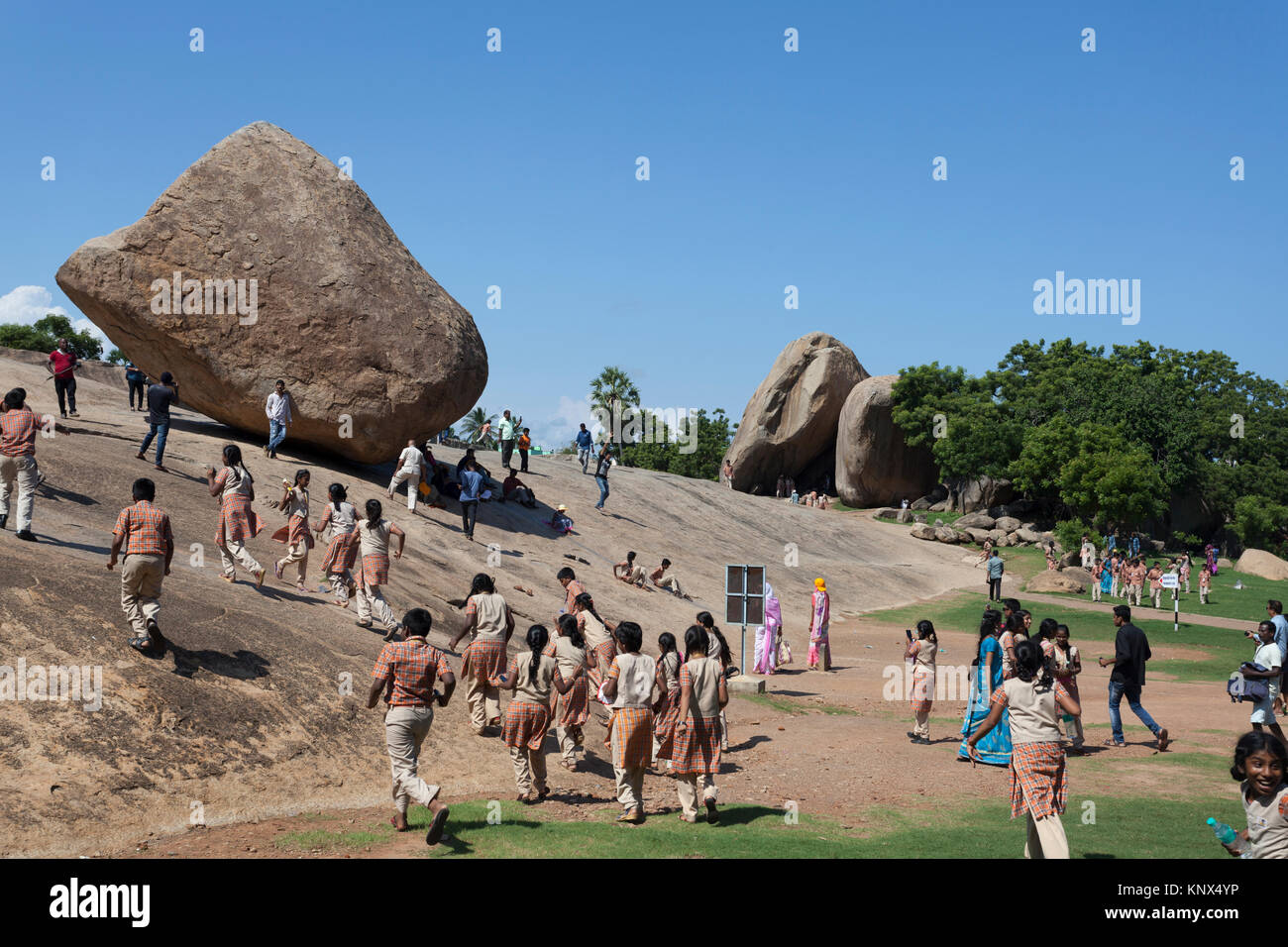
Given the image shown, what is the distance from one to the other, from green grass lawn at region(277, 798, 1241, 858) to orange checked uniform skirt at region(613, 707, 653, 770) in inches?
26.1

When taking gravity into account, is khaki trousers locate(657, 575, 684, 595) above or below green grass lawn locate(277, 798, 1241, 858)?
above

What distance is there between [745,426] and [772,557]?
22955 mm

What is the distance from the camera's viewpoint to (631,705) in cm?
955

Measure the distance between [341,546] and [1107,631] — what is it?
73.8 ft

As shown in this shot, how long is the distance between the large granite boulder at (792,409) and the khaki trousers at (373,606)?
44.5 meters

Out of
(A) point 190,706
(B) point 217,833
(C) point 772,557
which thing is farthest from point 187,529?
(C) point 772,557

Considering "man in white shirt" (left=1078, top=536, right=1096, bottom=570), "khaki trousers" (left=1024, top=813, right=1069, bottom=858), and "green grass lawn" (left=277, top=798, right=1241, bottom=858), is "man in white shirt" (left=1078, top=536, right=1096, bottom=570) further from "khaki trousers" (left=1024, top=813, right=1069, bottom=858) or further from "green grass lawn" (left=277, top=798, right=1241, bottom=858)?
"khaki trousers" (left=1024, top=813, right=1069, bottom=858)

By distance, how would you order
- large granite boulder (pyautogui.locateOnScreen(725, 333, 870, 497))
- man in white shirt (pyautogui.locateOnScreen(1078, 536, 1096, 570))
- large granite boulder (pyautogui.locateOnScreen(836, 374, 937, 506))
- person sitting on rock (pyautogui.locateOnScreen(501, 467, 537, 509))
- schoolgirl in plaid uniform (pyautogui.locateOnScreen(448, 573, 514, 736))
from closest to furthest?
schoolgirl in plaid uniform (pyautogui.locateOnScreen(448, 573, 514, 736)) < person sitting on rock (pyautogui.locateOnScreen(501, 467, 537, 509)) < man in white shirt (pyautogui.locateOnScreen(1078, 536, 1096, 570)) < large granite boulder (pyautogui.locateOnScreen(836, 374, 937, 506)) < large granite boulder (pyautogui.locateOnScreen(725, 333, 870, 497))

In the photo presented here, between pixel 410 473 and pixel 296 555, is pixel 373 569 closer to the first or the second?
pixel 296 555

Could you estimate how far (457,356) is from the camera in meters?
23.9

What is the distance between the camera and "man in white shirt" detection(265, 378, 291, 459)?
871 inches

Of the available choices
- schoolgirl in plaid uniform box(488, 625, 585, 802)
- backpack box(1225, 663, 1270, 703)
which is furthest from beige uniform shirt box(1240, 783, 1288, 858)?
backpack box(1225, 663, 1270, 703)

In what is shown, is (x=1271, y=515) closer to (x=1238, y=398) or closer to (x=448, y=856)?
(x=1238, y=398)

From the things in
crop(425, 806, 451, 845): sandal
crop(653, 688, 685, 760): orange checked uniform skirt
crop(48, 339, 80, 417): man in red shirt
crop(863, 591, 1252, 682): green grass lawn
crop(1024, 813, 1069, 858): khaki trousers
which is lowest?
crop(863, 591, 1252, 682): green grass lawn
